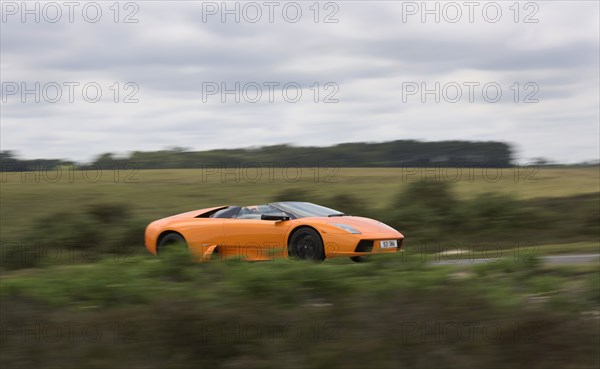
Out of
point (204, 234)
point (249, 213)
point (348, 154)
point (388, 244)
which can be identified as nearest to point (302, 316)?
point (388, 244)

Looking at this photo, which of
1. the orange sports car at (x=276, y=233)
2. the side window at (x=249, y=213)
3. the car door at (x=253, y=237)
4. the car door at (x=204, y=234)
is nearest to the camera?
the orange sports car at (x=276, y=233)

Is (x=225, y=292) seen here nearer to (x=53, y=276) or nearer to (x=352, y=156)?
(x=53, y=276)

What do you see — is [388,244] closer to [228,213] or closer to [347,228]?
[347,228]

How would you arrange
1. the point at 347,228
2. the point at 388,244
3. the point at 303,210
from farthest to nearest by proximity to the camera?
the point at 303,210, the point at 388,244, the point at 347,228

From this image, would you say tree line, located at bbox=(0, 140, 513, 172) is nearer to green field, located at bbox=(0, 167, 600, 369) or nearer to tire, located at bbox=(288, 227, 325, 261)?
tire, located at bbox=(288, 227, 325, 261)

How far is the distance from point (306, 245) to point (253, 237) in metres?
1.00

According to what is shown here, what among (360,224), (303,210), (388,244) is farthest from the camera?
(303,210)

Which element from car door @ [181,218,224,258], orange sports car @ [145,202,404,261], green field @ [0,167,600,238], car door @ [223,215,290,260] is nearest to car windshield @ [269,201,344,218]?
orange sports car @ [145,202,404,261]

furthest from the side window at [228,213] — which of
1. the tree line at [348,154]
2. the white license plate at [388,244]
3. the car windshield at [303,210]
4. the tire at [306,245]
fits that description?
the tree line at [348,154]

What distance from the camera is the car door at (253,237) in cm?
1223

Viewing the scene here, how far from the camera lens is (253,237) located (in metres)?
12.5

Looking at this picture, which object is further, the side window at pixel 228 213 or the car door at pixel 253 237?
the side window at pixel 228 213

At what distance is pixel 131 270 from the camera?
768 centimetres

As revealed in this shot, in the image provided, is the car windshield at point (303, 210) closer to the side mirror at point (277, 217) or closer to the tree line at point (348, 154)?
the side mirror at point (277, 217)
